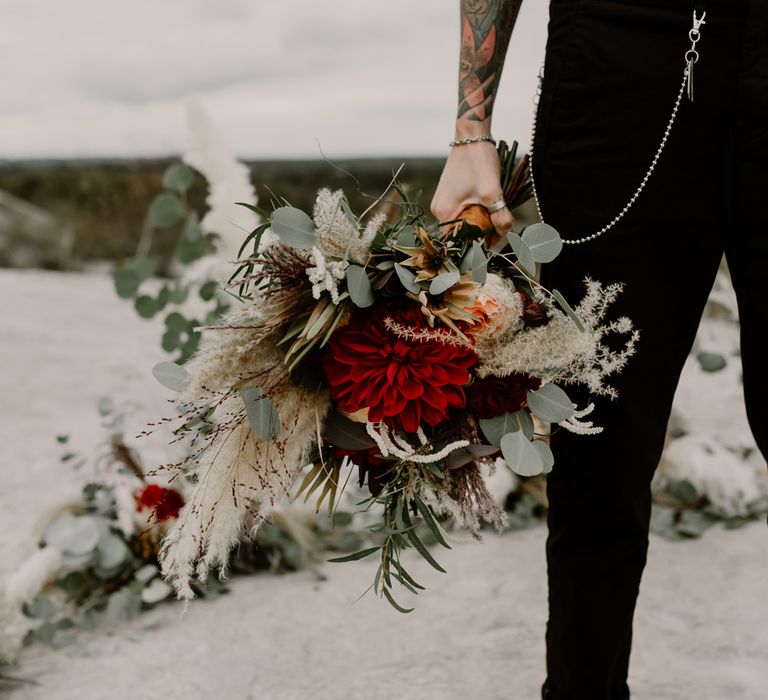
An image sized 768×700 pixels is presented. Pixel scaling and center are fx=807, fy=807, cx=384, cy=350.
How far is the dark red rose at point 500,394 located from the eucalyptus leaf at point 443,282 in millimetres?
147

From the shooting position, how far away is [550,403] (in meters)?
1.09

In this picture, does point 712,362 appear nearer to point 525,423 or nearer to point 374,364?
point 525,423

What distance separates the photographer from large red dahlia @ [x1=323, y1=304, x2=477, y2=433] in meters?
1.04

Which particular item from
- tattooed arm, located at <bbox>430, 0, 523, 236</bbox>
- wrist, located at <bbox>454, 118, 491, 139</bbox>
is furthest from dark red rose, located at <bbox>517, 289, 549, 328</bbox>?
wrist, located at <bbox>454, 118, 491, 139</bbox>

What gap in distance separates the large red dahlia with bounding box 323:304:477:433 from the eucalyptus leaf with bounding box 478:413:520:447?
0.17ft

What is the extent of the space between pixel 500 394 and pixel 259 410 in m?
0.32

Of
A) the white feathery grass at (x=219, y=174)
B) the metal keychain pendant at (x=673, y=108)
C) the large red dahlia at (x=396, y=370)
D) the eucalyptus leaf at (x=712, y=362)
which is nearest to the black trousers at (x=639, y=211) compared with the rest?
the metal keychain pendant at (x=673, y=108)

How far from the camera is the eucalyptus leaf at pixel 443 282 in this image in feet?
3.37

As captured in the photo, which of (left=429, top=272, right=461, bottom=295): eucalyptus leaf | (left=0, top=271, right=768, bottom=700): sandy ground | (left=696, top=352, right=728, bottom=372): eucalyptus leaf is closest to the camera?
(left=429, top=272, right=461, bottom=295): eucalyptus leaf

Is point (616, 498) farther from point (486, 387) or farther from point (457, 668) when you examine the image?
point (457, 668)

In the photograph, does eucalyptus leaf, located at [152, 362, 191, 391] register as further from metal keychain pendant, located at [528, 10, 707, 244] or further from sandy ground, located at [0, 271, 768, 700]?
sandy ground, located at [0, 271, 768, 700]

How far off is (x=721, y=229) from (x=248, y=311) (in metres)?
0.70

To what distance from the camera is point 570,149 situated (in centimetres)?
122

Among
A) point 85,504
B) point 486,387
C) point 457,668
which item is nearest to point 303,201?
point 85,504
